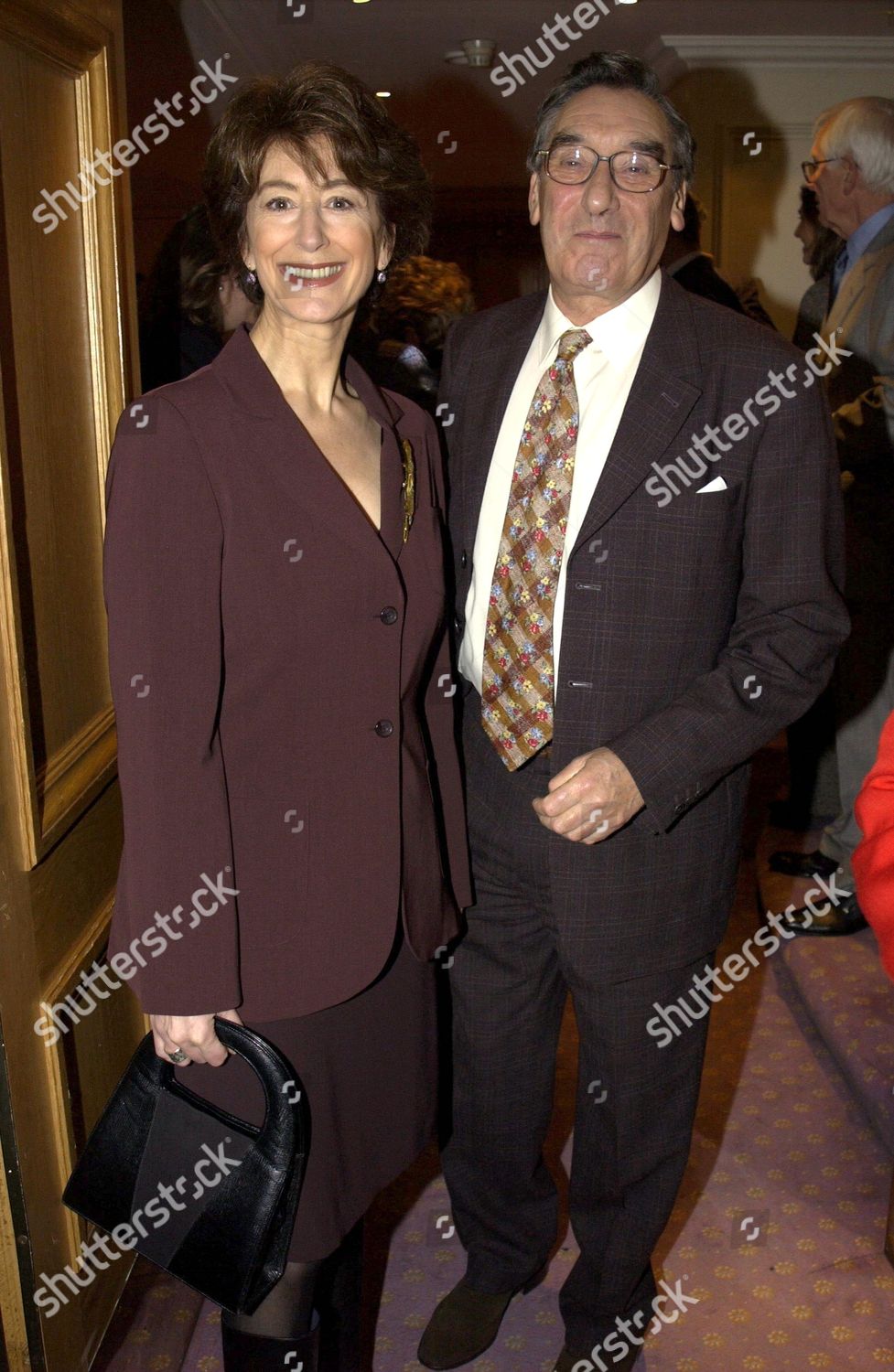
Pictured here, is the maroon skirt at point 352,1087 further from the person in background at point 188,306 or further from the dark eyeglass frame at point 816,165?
the dark eyeglass frame at point 816,165

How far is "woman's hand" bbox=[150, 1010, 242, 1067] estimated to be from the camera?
1.32m

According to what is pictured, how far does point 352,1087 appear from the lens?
1.46 meters

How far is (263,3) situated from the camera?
507 cm

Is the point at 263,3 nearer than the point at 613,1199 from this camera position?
No

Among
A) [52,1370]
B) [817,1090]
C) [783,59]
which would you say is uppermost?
[783,59]

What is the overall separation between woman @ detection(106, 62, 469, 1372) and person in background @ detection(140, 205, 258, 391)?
815 mm

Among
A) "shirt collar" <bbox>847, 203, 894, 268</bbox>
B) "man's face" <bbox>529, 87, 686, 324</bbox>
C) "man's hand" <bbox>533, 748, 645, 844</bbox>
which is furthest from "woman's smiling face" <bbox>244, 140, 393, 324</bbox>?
"shirt collar" <bbox>847, 203, 894, 268</bbox>

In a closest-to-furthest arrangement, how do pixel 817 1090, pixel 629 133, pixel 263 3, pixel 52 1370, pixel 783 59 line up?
pixel 52 1370, pixel 629 133, pixel 817 1090, pixel 263 3, pixel 783 59

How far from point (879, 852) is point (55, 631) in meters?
0.97

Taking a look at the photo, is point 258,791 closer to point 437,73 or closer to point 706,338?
point 706,338

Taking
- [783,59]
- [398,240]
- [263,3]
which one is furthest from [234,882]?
[783,59]

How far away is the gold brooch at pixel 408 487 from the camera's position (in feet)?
4.77

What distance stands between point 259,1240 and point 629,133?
1397mm

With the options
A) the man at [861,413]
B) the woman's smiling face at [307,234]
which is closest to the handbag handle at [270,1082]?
the woman's smiling face at [307,234]
